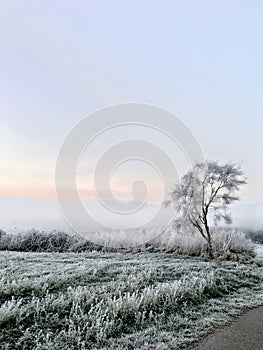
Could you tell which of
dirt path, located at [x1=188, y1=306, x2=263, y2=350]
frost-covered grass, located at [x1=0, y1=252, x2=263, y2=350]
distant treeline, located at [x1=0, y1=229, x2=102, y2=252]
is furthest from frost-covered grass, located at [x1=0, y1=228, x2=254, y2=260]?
dirt path, located at [x1=188, y1=306, x2=263, y2=350]

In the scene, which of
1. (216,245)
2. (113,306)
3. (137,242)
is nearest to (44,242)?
(137,242)

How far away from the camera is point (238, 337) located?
3953 mm

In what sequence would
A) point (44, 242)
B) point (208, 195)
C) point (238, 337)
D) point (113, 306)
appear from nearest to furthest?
point (238, 337) < point (113, 306) < point (208, 195) < point (44, 242)

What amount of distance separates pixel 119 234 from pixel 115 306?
31.6 feet

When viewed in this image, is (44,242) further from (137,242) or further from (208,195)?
(208,195)

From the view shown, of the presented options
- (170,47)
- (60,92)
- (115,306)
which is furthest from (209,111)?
(115,306)

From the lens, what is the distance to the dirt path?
11.9 ft

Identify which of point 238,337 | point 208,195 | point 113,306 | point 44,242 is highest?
point 208,195

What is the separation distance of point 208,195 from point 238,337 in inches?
313

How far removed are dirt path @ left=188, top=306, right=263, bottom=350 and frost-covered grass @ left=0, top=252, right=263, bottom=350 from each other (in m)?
0.19

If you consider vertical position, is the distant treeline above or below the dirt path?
above

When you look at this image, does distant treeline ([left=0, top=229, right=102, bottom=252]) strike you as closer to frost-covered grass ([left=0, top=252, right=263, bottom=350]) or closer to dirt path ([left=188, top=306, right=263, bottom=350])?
frost-covered grass ([left=0, top=252, right=263, bottom=350])

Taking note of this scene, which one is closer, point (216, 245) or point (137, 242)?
point (216, 245)

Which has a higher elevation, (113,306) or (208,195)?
(208,195)
